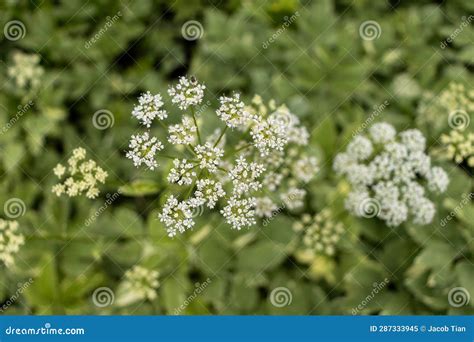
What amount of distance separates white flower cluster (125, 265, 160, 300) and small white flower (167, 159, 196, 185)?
1.99 metres

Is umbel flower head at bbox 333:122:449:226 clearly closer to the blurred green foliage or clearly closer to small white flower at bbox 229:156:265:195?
the blurred green foliage

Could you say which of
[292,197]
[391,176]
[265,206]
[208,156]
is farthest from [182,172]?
[391,176]

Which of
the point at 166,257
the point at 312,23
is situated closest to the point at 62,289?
the point at 166,257

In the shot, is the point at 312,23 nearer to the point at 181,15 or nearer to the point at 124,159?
the point at 181,15

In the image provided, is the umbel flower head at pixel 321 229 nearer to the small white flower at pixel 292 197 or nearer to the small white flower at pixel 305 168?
the small white flower at pixel 292 197

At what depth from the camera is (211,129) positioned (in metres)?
6.84

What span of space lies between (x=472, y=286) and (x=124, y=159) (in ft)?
15.3

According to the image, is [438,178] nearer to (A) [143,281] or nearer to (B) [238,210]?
(B) [238,210]

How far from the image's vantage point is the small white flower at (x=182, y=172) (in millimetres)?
4998

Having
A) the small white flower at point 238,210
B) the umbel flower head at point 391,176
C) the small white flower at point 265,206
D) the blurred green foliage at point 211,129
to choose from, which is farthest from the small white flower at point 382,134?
the small white flower at point 238,210

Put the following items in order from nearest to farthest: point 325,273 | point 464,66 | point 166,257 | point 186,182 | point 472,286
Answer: point 186,182 < point 472,286 < point 166,257 < point 325,273 < point 464,66

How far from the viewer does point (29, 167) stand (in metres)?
7.72

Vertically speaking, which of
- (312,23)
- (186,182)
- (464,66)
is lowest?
(186,182)

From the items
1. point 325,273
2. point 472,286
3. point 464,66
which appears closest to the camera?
point 472,286
